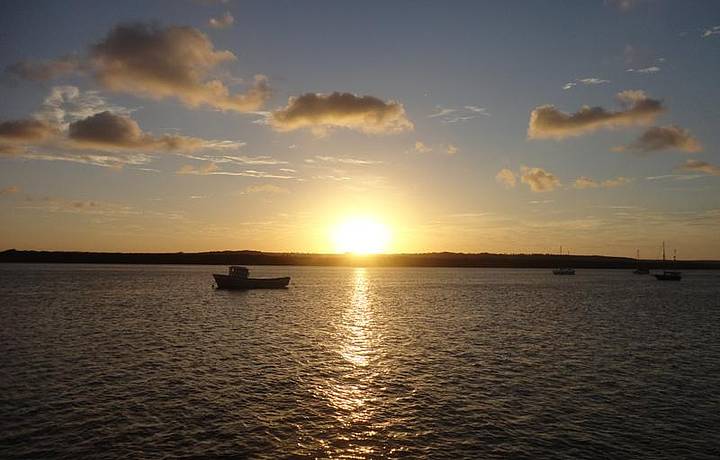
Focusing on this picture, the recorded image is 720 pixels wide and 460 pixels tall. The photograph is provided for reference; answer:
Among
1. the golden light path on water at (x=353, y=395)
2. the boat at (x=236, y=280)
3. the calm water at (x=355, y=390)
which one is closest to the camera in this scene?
the golden light path on water at (x=353, y=395)

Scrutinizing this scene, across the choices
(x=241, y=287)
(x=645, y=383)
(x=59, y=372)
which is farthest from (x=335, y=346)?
(x=241, y=287)

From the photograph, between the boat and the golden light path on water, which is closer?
the golden light path on water

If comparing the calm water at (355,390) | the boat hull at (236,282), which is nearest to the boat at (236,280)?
the boat hull at (236,282)

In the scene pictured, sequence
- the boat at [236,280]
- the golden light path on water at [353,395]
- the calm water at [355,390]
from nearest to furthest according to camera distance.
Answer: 1. the golden light path on water at [353,395]
2. the calm water at [355,390]
3. the boat at [236,280]

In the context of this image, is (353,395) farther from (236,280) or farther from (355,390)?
(236,280)

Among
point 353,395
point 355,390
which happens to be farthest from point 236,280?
point 353,395

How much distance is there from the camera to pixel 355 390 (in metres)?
32.1

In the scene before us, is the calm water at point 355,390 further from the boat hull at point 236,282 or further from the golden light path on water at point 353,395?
the boat hull at point 236,282

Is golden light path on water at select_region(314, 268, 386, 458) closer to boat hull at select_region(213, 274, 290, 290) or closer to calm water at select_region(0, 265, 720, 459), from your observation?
calm water at select_region(0, 265, 720, 459)

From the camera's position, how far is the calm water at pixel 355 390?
22.6 meters

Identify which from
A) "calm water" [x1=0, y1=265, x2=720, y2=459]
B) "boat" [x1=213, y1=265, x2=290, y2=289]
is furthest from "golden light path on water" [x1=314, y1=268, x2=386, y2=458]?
"boat" [x1=213, y1=265, x2=290, y2=289]

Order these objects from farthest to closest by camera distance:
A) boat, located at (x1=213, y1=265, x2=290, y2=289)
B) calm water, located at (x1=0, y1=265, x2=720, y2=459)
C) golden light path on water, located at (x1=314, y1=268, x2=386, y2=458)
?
boat, located at (x1=213, y1=265, x2=290, y2=289) → calm water, located at (x1=0, y1=265, x2=720, y2=459) → golden light path on water, located at (x1=314, y1=268, x2=386, y2=458)

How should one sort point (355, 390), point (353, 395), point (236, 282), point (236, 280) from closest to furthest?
point (353, 395) < point (355, 390) < point (236, 280) < point (236, 282)

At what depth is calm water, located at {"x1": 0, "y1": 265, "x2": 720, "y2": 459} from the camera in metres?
22.6
